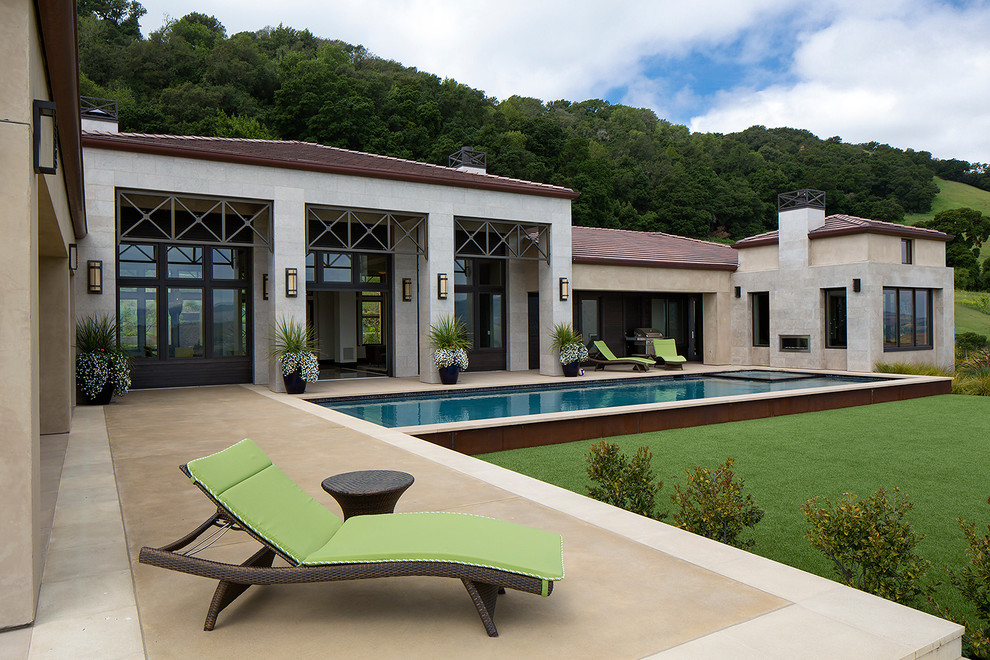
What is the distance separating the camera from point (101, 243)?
39.6ft

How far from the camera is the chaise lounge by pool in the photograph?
872 centimetres

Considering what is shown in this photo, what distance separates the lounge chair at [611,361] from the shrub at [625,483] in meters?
12.6

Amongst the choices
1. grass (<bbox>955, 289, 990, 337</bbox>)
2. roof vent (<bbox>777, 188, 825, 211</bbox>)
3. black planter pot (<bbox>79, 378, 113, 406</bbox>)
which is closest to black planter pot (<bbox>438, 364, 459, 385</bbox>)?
black planter pot (<bbox>79, 378, 113, 406</bbox>)

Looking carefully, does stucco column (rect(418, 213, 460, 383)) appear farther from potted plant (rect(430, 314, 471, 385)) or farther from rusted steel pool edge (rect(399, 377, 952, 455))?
rusted steel pool edge (rect(399, 377, 952, 455))

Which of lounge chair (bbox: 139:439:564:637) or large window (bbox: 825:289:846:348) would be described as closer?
lounge chair (bbox: 139:439:564:637)

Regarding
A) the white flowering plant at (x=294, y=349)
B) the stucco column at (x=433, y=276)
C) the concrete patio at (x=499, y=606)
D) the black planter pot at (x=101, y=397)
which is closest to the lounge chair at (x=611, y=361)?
the stucco column at (x=433, y=276)

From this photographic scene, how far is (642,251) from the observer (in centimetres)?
2056

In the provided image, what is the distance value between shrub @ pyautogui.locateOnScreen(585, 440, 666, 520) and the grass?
33.0 m

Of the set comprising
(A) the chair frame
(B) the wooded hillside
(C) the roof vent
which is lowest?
(A) the chair frame

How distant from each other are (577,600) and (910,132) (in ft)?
372

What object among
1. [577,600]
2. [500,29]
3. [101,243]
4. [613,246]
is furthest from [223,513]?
[500,29]

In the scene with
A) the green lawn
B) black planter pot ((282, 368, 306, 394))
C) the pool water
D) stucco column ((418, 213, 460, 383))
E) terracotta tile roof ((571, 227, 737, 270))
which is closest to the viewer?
the green lawn

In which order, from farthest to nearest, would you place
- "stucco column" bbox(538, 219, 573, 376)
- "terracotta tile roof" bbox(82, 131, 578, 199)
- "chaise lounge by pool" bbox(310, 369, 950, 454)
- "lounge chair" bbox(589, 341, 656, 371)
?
"lounge chair" bbox(589, 341, 656, 371)
"stucco column" bbox(538, 219, 573, 376)
"terracotta tile roof" bbox(82, 131, 578, 199)
"chaise lounge by pool" bbox(310, 369, 950, 454)

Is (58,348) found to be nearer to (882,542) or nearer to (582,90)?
(882,542)
